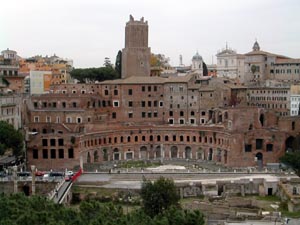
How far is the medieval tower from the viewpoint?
73.2 meters

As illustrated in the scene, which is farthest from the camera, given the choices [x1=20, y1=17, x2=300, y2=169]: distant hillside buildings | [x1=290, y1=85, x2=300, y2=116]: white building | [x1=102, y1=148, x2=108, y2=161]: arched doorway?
[x1=290, y1=85, x2=300, y2=116]: white building

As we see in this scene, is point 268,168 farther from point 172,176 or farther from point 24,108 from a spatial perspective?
point 24,108

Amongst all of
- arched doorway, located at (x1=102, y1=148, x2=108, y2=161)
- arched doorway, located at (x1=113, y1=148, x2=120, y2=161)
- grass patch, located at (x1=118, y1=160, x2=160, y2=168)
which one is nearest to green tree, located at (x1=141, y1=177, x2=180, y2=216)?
grass patch, located at (x1=118, y1=160, x2=160, y2=168)

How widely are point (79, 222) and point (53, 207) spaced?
115 inches

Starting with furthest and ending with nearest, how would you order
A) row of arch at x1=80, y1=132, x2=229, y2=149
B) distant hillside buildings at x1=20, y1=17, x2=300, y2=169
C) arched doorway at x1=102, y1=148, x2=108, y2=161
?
arched doorway at x1=102, y1=148, x2=108, y2=161, row of arch at x1=80, y1=132, x2=229, y2=149, distant hillside buildings at x1=20, y1=17, x2=300, y2=169

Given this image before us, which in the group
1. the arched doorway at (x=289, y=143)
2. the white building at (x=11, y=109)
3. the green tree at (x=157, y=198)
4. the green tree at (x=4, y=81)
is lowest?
the green tree at (x=157, y=198)

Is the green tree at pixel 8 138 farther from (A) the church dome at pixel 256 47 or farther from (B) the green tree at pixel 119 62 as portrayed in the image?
(A) the church dome at pixel 256 47

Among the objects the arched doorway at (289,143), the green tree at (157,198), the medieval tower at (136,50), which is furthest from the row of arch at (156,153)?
the green tree at (157,198)

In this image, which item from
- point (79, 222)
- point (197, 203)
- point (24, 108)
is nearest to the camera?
point (79, 222)

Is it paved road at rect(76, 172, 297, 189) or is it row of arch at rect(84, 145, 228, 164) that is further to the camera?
row of arch at rect(84, 145, 228, 164)

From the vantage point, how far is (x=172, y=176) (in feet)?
160

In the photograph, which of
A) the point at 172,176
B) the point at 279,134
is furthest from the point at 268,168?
the point at 172,176

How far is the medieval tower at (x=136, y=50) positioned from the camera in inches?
2884

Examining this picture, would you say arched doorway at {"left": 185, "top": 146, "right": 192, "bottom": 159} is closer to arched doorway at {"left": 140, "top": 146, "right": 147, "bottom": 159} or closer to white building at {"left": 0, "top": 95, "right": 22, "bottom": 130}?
arched doorway at {"left": 140, "top": 146, "right": 147, "bottom": 159}
